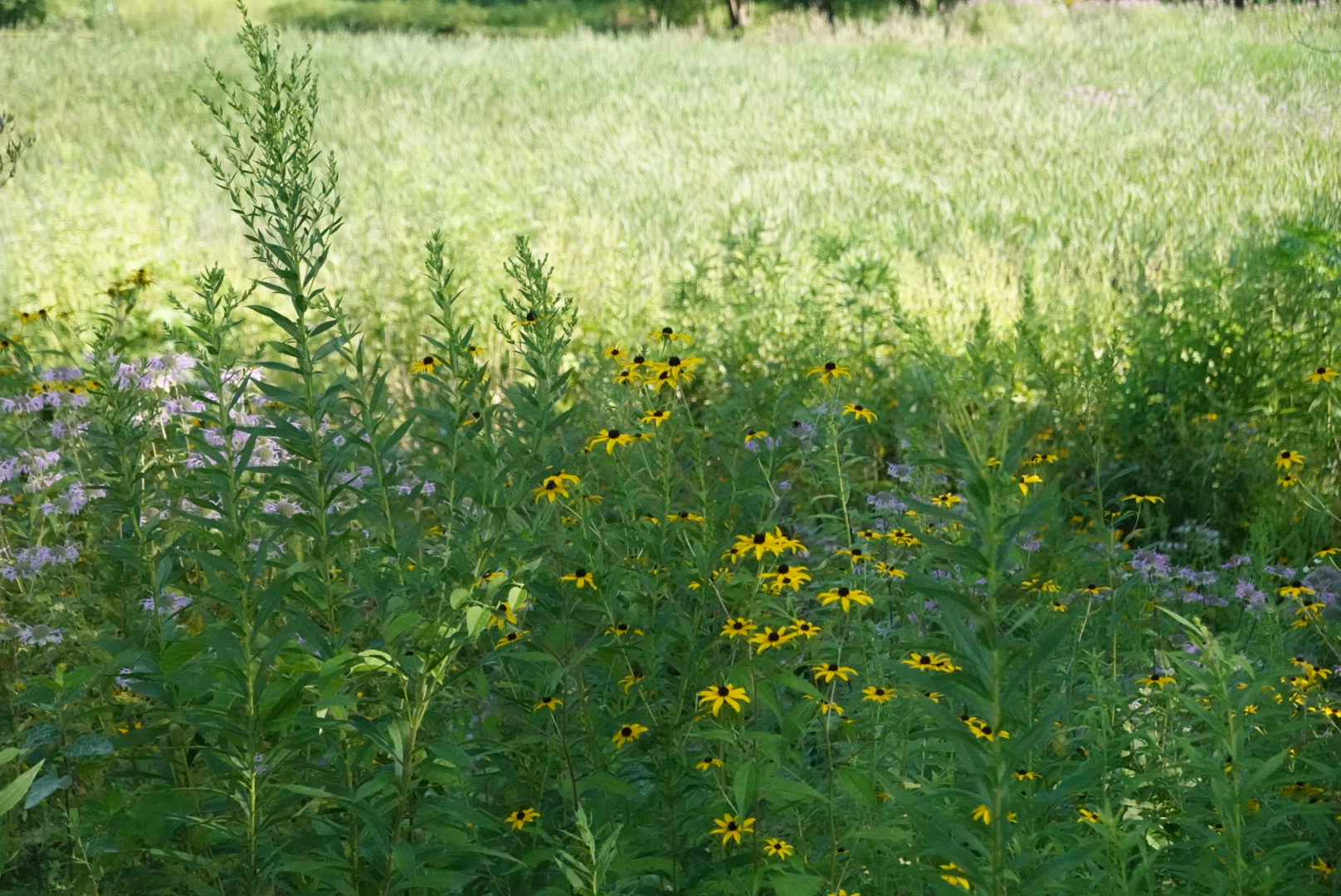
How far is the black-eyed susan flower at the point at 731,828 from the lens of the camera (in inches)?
72.0

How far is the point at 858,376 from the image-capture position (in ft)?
17.4

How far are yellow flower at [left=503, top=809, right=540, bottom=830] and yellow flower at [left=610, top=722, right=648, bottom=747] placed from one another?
0.19 m

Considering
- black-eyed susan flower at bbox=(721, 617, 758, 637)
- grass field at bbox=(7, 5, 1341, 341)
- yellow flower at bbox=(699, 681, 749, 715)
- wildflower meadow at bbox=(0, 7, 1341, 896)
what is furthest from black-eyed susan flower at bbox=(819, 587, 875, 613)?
grass field at bbox=(7, 5, 1341, 341)

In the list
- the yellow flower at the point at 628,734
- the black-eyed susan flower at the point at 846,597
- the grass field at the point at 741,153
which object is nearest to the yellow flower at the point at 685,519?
the black-eyed susan flower at the point at 846,597

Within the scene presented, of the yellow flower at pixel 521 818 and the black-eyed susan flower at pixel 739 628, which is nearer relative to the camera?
the yellow flower at pixel 521 818

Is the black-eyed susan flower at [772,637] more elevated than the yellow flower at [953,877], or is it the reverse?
the black-eyed susan flower at [772,637]

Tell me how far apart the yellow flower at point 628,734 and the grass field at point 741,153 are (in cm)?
369

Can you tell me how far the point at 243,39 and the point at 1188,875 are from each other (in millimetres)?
2028

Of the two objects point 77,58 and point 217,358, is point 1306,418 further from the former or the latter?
point 77,58

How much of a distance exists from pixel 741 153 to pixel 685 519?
10506 mm

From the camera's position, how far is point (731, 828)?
6.18 feet

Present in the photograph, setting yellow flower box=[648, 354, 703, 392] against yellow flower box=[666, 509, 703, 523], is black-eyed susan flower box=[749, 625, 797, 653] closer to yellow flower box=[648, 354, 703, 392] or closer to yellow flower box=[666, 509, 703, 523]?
yellow flower box=[666, 509, 703, 523]

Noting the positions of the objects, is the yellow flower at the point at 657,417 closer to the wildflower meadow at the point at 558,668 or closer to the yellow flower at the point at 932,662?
the wildflower meadow at the point at 558,668

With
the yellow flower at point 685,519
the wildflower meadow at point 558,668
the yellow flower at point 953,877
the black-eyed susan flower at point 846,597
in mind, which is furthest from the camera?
the yellow flower at point 685,519
